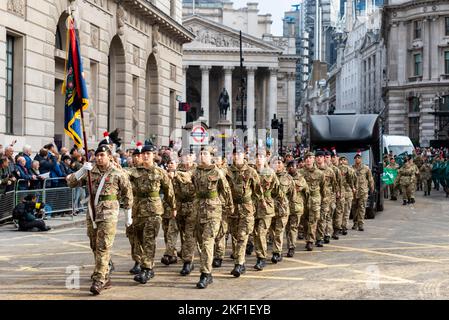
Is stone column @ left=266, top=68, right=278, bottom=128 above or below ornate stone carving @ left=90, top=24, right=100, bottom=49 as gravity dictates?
above

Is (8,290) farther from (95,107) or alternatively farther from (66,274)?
(95,107)

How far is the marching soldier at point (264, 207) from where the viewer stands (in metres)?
12.7

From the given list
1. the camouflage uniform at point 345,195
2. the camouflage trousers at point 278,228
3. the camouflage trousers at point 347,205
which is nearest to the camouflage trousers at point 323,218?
the camouflage uniform at point 345,195

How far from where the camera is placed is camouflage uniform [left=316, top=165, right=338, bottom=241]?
16.1 metres

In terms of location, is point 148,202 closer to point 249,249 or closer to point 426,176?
point 249,249

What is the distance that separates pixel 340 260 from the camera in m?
13.5

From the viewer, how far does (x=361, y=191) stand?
20.1 m

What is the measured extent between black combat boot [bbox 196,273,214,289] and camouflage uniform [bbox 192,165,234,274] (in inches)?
10.9

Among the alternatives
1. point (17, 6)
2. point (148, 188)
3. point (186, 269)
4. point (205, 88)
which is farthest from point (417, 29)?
point (148, 188)

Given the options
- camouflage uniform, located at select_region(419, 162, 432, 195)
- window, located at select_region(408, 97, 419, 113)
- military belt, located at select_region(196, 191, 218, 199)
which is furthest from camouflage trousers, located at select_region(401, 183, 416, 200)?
window, located at select_region(408, 97, 419, 113)

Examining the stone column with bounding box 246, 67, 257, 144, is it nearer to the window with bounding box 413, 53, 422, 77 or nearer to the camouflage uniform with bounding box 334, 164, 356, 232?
the window with bounding box 413, 53, 422, 77

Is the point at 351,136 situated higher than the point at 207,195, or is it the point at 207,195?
the point at 351,136

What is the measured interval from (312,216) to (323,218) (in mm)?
709
